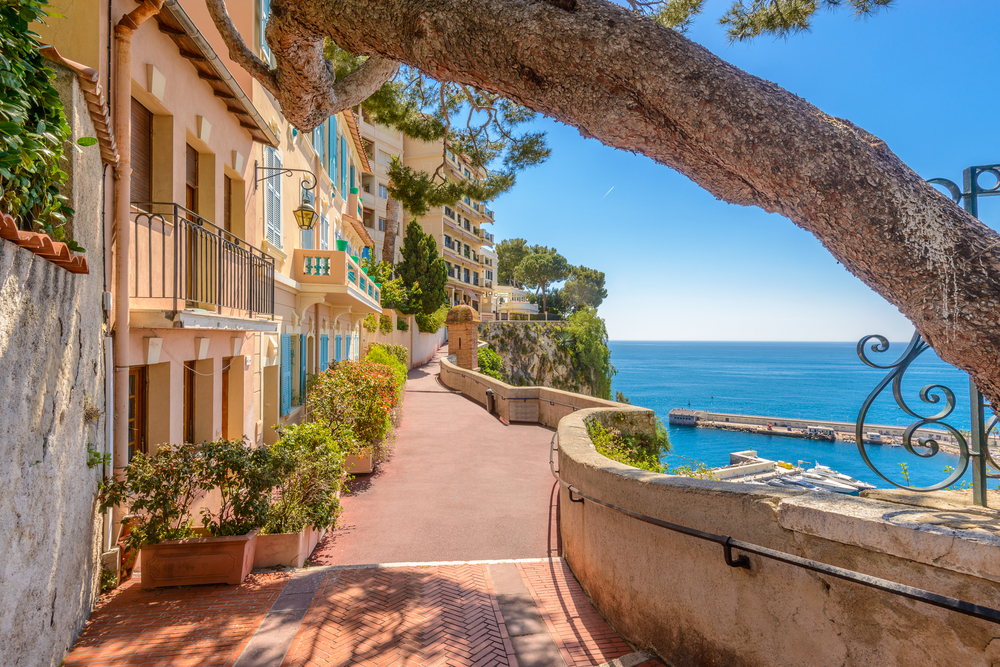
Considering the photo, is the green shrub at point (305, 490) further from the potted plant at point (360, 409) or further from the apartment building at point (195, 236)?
the potted plant at point (360, 409)

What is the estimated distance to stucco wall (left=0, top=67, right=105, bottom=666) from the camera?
2785 millimetres

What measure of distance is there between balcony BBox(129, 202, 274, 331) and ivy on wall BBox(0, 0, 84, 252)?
4.79ft

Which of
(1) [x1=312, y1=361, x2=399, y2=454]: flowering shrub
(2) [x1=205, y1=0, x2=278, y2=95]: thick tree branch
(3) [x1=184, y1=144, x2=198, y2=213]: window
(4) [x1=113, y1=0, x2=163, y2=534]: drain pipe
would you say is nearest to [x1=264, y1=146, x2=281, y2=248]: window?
(3) [x1=184, y1=144, x2=198, y2=213]: window

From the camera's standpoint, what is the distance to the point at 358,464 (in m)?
9.01

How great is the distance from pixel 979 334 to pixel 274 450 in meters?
5.66

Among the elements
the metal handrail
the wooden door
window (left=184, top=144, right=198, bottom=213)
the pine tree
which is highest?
the pine tree

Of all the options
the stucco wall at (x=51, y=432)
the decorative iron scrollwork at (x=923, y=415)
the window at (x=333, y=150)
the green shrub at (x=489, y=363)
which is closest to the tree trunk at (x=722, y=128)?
the decorative iron scrollwork at (x=923, y=415)

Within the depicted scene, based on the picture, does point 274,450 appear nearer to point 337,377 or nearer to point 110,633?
point 110,633

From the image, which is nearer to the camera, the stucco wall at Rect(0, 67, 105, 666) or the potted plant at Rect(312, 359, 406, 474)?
the stucco wall at Rect(0, 67, 105, 666)

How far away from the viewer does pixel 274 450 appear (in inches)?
213

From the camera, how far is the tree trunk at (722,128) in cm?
263

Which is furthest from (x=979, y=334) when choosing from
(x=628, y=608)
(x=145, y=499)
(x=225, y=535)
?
(x=145, y=499)

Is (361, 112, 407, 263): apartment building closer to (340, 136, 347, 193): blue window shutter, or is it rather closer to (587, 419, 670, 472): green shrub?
(340, 136, 347, 193): blue window shutter

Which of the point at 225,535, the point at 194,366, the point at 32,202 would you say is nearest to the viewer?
the point at 32,202
